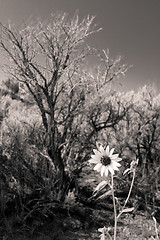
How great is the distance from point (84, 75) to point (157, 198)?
148 inches

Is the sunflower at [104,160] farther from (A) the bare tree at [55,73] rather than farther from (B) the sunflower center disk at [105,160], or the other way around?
(A) the bare tree at [55,73]

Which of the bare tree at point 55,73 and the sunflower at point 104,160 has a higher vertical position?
the bare tree at point 55,73

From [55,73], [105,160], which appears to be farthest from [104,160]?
[55,73]

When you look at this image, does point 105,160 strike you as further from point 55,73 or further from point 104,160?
point 55,73

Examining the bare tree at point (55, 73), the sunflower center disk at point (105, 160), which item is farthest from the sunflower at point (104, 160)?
the bare tree at point (55, 73)

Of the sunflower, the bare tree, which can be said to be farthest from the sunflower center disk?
the bare tree

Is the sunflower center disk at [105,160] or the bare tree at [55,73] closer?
the sunflower center disk at [105,160]

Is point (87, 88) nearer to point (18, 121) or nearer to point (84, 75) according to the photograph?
point (84, 75)

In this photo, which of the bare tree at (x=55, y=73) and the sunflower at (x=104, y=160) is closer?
the sunflower at (x=104, y=160)

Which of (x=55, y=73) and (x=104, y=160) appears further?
(x=55, y=73)

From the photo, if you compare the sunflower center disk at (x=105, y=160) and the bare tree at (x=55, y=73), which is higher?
the bare tree at (x=55, y=73)

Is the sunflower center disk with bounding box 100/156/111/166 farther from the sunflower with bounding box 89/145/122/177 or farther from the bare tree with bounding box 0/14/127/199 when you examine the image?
the bare tree with bounding box 0/14/127/199

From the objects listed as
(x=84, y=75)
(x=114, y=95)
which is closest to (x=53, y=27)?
(x=84, y=75)

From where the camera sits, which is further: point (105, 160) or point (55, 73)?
point (55, 73)
